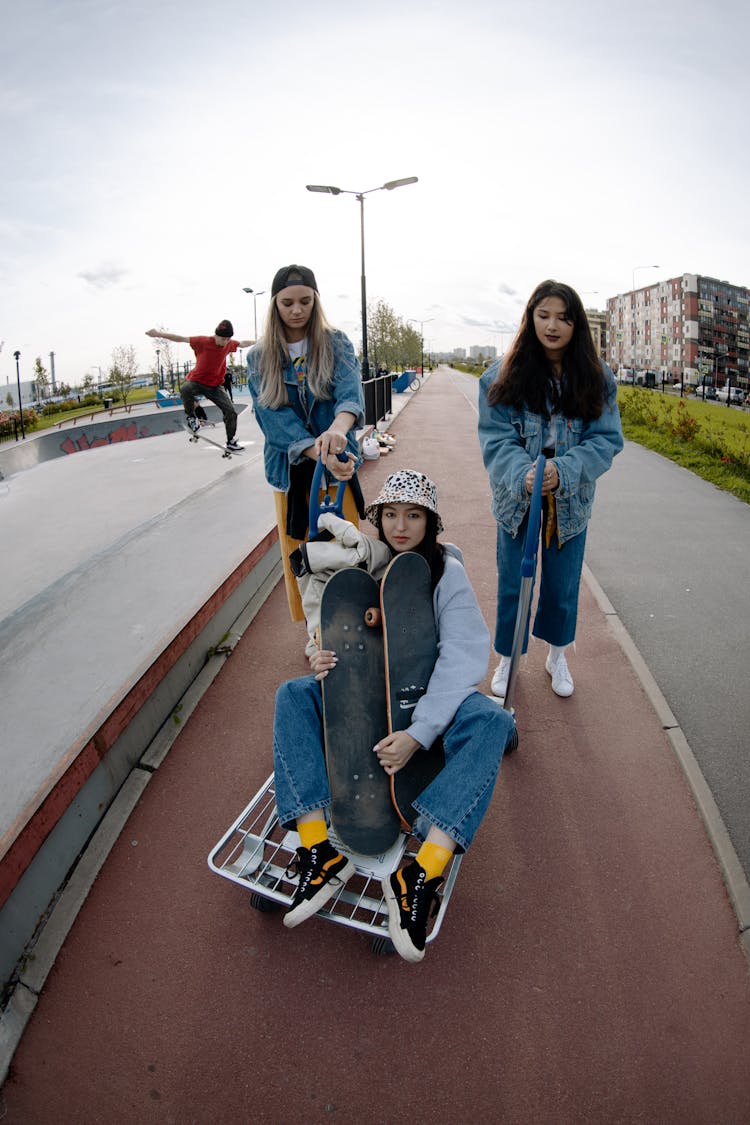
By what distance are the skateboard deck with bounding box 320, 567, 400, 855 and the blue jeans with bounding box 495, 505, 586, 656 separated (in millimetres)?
994

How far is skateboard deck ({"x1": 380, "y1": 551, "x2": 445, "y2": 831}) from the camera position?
7.34ft

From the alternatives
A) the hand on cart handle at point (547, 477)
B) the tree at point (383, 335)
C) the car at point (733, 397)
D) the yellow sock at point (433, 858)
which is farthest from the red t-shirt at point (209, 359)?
the car at point (733, 397)

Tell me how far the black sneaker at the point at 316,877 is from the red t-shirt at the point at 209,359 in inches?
342

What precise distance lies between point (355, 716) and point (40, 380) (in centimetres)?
7226

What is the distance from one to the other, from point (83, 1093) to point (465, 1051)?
114 cm

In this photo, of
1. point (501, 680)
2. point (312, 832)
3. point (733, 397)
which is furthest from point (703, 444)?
point (733, 397)

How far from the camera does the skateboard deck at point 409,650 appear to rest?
2.24 m

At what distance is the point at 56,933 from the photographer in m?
2.17

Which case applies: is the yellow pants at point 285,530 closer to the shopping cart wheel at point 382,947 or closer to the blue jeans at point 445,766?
the blue jeans at point 445,766

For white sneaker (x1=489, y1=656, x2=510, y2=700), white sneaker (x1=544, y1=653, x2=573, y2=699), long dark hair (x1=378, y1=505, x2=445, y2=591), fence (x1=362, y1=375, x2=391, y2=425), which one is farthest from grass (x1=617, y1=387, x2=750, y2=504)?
long dark hair (x1=378, y1=505, x2=445, y2=591)

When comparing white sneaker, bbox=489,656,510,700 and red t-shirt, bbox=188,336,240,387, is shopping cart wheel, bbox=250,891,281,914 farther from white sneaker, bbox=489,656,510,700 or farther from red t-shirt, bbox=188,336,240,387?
red t-shirt, bbox=188,336,240,387

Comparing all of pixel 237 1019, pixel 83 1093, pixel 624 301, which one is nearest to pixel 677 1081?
pixel 237 1019

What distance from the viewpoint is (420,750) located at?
2256mm

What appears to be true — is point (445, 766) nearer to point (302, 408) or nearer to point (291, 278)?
point (302, 408)
